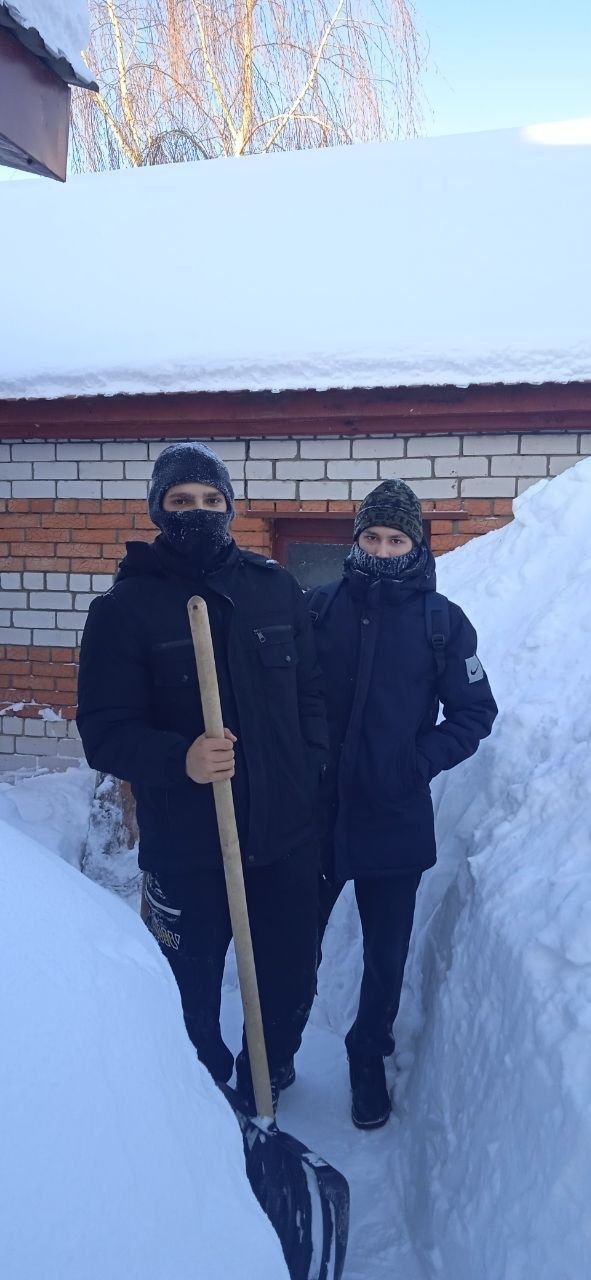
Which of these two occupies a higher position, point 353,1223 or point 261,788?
point 261,788

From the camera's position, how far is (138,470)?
5707 millimetres

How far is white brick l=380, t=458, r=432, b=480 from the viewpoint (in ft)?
17.1

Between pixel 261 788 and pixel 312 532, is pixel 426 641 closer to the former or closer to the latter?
pixel 261 788

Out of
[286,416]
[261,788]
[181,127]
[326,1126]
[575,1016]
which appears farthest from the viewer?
[181,127]

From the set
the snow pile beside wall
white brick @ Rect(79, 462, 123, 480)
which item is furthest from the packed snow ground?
white brick @ Rect(79, 462, 123, 480)

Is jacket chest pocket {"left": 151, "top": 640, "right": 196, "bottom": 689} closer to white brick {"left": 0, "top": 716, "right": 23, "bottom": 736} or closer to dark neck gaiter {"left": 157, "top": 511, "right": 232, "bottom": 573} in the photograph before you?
dark neck gaiter {"left": 157, "top": 511, "right": 232, "bottom": 573}

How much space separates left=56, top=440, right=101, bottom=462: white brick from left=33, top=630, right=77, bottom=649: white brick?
1105mm

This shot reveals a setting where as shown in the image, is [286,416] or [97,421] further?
[97,421]

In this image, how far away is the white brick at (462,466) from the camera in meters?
5.13

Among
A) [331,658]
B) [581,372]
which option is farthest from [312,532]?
[331,658]

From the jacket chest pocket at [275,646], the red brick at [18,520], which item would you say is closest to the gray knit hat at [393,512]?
the jacket chest pocket at [275,646]

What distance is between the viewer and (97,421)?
5625 mm

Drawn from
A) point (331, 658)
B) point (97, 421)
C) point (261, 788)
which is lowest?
point (261, 788)

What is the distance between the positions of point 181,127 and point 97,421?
9.30m
